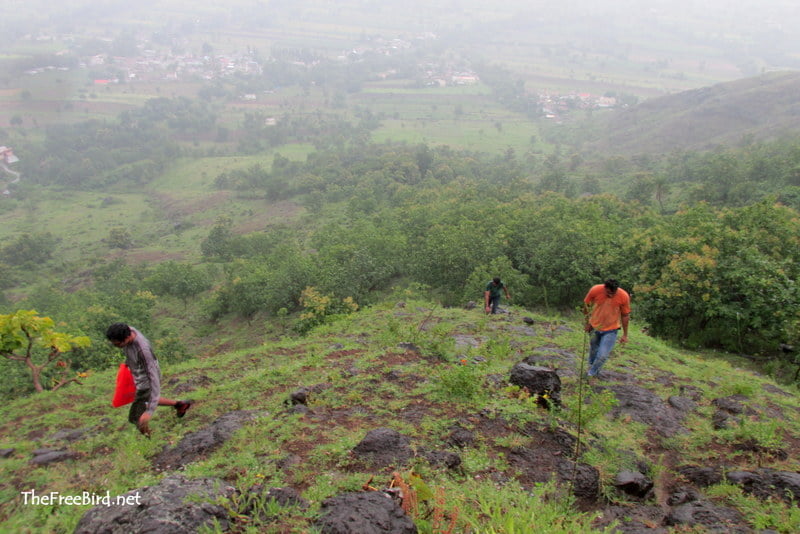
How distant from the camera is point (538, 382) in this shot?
235 inches

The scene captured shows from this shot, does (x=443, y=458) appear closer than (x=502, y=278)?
Yes

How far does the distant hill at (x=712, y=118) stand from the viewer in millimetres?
65250

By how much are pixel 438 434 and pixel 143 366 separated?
11.1ft

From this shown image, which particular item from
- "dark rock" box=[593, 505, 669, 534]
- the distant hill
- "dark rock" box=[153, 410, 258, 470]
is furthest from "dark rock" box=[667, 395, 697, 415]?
the distant hill

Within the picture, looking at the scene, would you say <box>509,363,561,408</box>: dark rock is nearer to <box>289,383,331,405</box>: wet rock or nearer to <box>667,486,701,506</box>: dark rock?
<box>667,486,701,506</box>: dark rock

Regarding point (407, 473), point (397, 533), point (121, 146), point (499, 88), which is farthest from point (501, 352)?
point (499, 88)

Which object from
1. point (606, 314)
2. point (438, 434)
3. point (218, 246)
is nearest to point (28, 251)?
point (218, 246)

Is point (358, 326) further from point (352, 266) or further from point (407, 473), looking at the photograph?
point (352, 266)

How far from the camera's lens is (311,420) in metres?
5.38

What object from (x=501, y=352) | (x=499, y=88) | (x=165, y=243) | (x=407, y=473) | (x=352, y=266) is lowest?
(x=165, y=243)

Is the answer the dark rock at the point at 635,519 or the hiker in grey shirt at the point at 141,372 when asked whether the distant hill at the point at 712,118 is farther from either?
the hiker in grey shirt at the point at 141,372

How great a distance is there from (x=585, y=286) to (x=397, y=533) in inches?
499

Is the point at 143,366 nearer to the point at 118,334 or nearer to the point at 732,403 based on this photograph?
the point at 118,334

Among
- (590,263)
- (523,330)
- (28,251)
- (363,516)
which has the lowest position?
(28,251)
